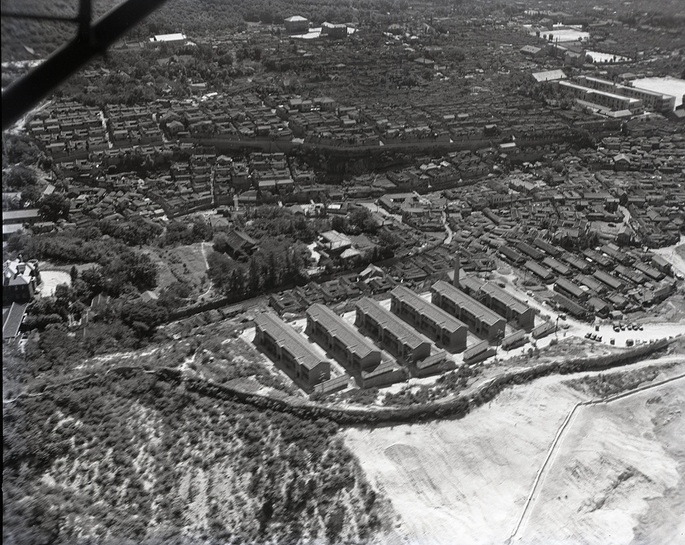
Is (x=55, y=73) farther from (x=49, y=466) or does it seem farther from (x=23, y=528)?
(x=49, y=466)

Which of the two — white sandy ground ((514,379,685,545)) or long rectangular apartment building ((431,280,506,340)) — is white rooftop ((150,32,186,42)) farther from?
white sandy ground ((514,379,685,545))

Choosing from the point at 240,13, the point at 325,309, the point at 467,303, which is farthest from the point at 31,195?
the point at 240,13

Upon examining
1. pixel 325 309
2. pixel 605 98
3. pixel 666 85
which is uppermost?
pixel 666 85

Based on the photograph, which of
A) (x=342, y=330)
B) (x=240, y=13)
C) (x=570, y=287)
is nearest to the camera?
(x=342, y=330)

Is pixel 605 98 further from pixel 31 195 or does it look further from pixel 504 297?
pixel 31 195

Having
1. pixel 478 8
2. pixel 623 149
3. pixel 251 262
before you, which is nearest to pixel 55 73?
pixel 251 262

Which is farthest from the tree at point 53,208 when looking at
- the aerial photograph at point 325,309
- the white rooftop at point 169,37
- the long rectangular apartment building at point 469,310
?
the white rooftop at point 169,37

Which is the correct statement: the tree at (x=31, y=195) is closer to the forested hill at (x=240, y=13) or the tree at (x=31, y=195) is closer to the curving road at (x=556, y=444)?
the forested hill at (x=240, y=13)
